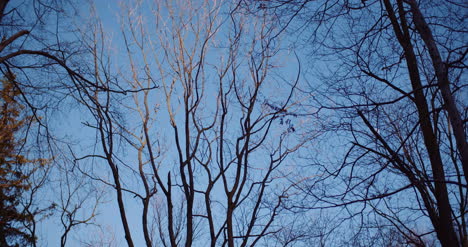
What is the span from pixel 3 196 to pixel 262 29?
9.68 metres

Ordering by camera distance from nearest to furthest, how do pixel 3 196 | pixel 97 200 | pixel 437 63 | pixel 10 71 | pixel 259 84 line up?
pixel 437 63, pixel 10 71, pixel 259 84, pixel 97 200, pixel 3 196

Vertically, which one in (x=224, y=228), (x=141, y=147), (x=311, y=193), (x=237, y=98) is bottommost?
(x=311, y=193)

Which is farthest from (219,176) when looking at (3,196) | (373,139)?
(3,196)

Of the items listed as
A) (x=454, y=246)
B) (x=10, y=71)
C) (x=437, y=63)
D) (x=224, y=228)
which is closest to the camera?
(x=437, y=63)

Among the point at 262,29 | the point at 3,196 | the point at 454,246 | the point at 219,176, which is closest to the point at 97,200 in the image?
the point at 3,196

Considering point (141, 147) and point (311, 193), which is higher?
point (141, 147)

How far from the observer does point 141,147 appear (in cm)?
743

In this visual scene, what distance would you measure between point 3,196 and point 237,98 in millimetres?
8509

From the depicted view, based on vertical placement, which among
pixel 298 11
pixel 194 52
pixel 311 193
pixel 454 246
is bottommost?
pixel 454 246

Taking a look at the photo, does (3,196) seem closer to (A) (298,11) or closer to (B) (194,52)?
(B) (194,52)

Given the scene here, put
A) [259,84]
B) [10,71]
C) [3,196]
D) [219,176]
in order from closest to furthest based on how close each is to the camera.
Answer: [10,71] → [219,176] → [259,84] → [3,196]

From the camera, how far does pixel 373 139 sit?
14.2ft

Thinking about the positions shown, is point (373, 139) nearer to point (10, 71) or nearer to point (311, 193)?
point (311, 193)

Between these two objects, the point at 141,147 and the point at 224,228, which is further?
the point at 141,147
